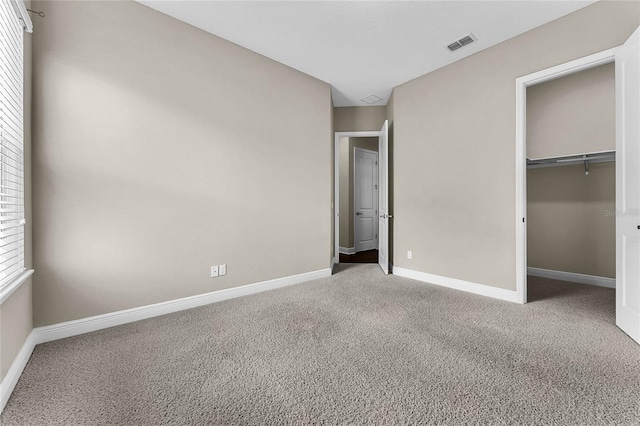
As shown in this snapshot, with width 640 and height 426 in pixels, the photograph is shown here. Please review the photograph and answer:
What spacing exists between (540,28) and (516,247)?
88.8 inches

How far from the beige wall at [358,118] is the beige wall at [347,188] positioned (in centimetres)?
102

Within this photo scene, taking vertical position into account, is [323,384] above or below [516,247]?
below

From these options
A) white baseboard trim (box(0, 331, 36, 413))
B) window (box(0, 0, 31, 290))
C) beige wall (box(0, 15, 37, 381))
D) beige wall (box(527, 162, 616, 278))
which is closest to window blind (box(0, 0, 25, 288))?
window (box(0, 0, 31, 290))

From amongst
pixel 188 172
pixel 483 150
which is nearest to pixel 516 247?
pixel 483 150

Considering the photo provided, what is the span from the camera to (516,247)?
2.81 m

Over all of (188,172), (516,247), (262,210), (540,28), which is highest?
(540,28)

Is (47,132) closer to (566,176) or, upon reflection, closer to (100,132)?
(100,132)

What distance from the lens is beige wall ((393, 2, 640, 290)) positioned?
250 cm

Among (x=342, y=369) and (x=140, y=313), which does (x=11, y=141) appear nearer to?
(x=140, y=313)

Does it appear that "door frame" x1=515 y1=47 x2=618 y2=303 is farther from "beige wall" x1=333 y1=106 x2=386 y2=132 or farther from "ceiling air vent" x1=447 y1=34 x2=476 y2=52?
"beige wall" x1=333 y1=106 x2=386 y2=132

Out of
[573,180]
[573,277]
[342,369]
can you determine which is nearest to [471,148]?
[573,180]

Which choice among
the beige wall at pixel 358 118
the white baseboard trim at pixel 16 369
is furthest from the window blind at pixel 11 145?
the beige wall at pixel 358 118

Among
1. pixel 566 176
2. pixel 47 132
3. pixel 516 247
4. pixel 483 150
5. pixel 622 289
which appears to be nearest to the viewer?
pixel 47 132

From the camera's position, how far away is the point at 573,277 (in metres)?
3.52
